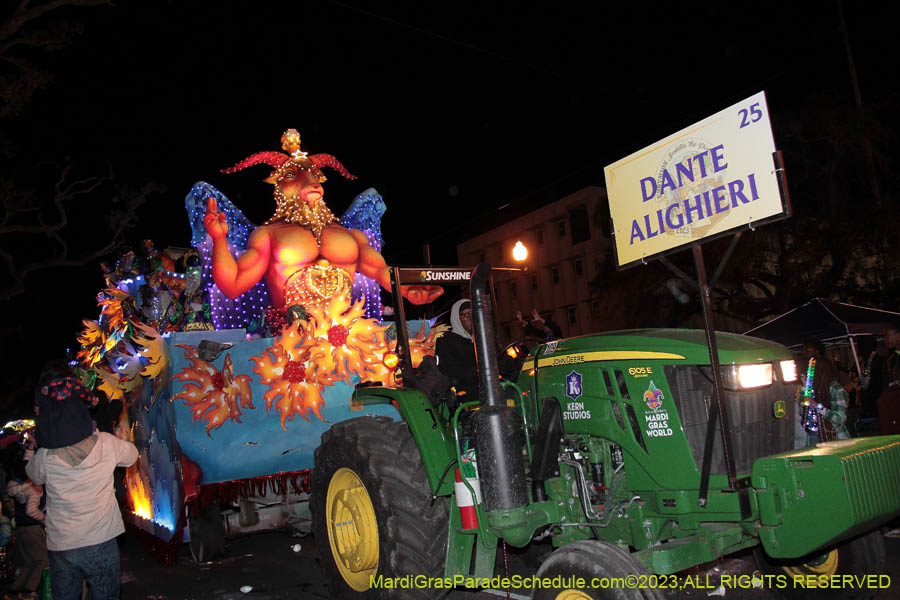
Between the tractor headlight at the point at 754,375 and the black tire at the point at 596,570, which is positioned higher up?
the tractor headlight at the point at 754,375

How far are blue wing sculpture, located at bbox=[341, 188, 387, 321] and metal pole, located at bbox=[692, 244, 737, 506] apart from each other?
22.1 ft

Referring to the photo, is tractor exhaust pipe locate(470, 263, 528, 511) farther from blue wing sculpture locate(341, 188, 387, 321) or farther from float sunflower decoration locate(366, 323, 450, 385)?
blue wing sculpture locate(341, 188, 387, 321)

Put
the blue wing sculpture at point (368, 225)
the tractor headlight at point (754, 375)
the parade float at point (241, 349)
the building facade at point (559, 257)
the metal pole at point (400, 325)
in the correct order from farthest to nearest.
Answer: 1. the building facade at point (559, 257)
2. the blue wing sculpture at point (368, 225)
3. the parade float at point (241, 349)
4. the metal pole at point (400, 325)
5. the tractor headlight at point (754, 375)

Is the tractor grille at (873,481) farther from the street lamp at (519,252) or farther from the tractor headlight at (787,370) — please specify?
the street lamp at (519,252)

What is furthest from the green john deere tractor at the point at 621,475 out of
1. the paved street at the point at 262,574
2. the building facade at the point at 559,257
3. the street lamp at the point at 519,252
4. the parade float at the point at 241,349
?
the building facade at the point at 559,257

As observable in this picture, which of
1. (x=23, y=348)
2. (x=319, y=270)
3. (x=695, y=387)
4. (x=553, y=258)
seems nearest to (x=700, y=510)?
(x=695, y=387)

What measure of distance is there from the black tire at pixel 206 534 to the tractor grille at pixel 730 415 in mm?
5103

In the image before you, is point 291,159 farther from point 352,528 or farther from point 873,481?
point 873,481

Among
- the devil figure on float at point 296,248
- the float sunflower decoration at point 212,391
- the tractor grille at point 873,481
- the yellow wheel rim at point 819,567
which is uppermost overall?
the devil figure on float at point 296,248

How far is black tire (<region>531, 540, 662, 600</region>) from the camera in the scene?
9.88 ft

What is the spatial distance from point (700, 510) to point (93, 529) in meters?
3.62

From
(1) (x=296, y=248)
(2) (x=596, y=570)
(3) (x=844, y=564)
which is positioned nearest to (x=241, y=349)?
(1) (x=296, y=248)

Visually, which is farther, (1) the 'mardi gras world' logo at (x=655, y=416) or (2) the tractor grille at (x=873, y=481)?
(1) the 'mardi gras world' logo at (x=655, y=416)

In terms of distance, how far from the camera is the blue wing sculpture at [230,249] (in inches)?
334
